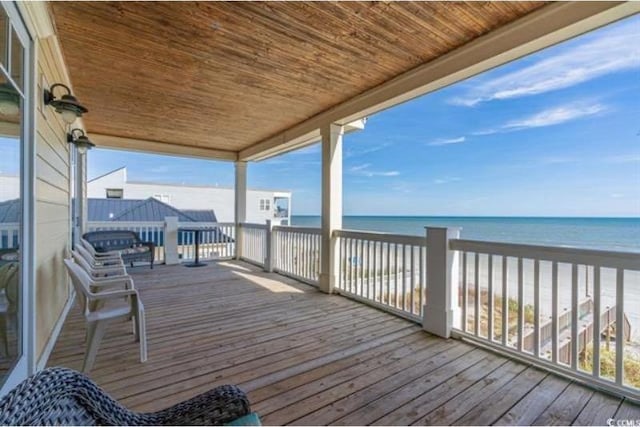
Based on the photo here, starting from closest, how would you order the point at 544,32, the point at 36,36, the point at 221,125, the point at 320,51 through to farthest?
the point at 36,36 < the point at 544,32 < the point at 320,51 < the point at 221,125

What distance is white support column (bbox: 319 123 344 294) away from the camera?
4371 mm

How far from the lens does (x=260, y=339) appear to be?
2754 mm

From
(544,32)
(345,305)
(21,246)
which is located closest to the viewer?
(21,246)

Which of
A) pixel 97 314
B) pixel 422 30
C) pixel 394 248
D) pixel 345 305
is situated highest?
pixel 422 30

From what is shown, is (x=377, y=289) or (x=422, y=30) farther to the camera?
(x=377, y=289)

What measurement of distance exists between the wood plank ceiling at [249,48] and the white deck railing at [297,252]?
6.94ft

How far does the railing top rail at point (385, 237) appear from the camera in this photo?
3.20 meters

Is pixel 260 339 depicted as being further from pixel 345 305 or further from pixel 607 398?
pixel 607 398

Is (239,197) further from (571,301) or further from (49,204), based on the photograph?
(571,301)

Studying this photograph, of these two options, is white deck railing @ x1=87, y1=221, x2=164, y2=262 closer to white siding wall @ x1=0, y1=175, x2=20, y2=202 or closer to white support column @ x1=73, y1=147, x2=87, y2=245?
white support column @ x1=73, y1=147, x2=87, y2=245

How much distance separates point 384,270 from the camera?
12.4ft

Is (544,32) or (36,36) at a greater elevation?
(544,32)

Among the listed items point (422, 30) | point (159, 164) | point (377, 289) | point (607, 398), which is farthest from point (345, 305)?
point (159, 164)

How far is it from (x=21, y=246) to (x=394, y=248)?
130 inches
